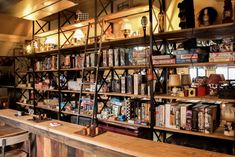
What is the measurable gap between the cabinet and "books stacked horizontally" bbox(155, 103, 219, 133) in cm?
6

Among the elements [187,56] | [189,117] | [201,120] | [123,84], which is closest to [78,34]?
[123,84]

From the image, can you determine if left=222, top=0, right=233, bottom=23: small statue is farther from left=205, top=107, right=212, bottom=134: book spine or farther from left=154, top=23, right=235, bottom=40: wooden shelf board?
left=205, top=107, right=212, bottom=134: book spine

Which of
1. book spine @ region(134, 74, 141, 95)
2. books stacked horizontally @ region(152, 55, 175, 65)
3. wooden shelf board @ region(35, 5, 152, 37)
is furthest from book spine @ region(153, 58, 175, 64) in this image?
wooden shelf board @ region(35, 5, 152, 37)

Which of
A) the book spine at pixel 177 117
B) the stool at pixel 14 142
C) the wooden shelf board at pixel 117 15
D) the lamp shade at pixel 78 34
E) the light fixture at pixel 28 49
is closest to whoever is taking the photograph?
the stool at pixel 14 142

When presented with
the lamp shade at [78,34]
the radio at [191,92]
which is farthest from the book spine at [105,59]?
the radio at [191,92]

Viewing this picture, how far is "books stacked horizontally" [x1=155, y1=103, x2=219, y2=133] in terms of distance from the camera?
2.10 m

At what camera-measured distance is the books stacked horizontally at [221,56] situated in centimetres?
195

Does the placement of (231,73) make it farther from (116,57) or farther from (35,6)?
(35,6)

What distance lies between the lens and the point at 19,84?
5086 mm

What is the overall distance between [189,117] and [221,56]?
745 millimetres

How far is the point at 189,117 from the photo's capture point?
2.20 metres

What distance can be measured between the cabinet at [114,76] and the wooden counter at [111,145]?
16.9 inches

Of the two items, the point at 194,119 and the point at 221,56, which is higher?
the point at 221,56

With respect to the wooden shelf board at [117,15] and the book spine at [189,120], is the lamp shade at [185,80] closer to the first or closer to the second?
the book spine at [189,120]
